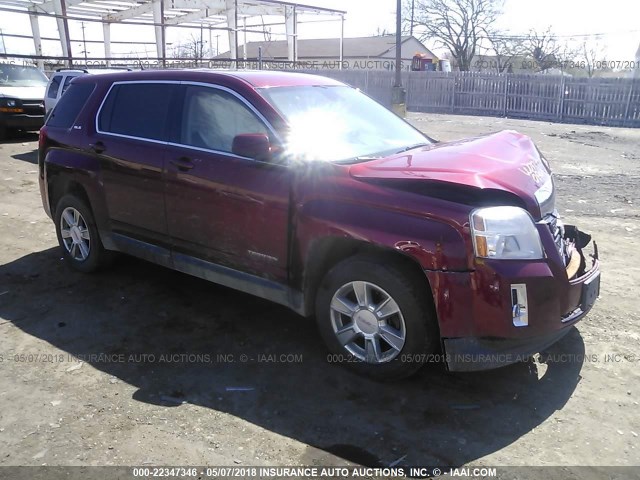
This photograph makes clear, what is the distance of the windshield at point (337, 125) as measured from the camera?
3.81 metres

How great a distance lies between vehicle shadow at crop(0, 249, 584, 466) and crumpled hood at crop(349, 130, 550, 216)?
121 cm

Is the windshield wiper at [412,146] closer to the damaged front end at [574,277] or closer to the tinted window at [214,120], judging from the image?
the tinted window at [214,120]

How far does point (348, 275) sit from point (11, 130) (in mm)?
14078

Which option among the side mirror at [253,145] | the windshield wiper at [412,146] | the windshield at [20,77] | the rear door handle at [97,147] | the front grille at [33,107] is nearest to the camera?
the side mirror at [253,145]

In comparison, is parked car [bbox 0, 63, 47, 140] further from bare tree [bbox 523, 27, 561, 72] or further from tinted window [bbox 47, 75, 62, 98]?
bare tree [bbox 523, 27, 561, 72]

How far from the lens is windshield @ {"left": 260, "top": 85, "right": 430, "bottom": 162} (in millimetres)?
3814

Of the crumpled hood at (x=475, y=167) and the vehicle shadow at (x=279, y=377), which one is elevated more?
the crumpled hood at (x=475, y=167)

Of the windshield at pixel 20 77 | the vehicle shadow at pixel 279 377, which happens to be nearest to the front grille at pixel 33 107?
the windshield at pixel 20 77

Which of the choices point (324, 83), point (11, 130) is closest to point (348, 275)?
point (324, 83)

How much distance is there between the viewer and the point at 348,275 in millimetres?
3506

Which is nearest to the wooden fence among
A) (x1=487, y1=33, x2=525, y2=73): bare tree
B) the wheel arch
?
the wheel arch

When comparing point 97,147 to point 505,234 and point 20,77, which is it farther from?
point 20,77

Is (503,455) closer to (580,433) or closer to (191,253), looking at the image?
(580,433)

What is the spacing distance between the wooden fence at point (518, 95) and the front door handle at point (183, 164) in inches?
780
